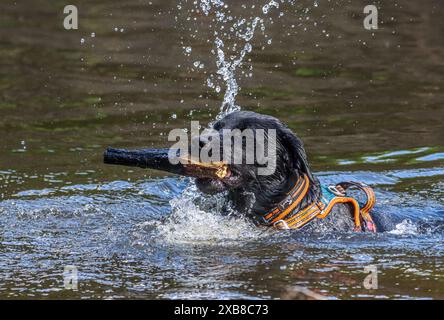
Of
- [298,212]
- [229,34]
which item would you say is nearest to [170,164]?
[298,212]

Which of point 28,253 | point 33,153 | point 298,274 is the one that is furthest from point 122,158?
point 33,153

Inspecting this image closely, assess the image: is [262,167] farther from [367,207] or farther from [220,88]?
[220,88]

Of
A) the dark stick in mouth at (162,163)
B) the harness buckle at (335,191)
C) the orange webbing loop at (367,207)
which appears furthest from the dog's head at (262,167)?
the orange webbing loop at (367,207)

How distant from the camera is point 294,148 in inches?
262

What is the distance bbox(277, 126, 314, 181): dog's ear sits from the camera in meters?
6.63

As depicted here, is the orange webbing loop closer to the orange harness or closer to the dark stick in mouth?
the orange harness

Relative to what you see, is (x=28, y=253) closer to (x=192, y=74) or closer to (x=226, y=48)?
(x=192, y=74)

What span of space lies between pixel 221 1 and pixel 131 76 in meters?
4.34

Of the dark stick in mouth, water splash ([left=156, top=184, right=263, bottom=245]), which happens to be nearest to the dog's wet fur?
water splash ([left=156, top=184, right=263, bottom=245])

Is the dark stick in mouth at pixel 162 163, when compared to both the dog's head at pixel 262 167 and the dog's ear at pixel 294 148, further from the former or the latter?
the dog's ear at pixel 294 148

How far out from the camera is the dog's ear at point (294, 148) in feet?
21.8

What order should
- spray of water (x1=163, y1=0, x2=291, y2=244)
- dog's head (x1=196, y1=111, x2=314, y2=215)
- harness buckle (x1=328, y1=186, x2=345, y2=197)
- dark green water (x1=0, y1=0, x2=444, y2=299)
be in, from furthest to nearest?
1. harness buckle (x1=328, y1=186, x2=345, y2=197)
2. spray of water (x1=163, y1=0, x2=291, y2=244)
3. dog's head (x1=196, y1=111, x2=314, y2=215)
4. dark green water (x1=0, y1=0, x2=444, y2=299)

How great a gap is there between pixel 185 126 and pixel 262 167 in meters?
3.96

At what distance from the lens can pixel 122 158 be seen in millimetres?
6355
